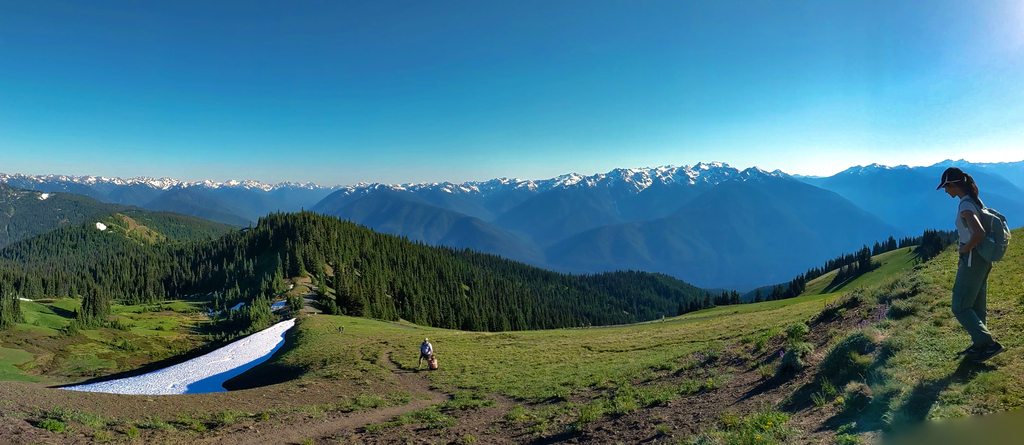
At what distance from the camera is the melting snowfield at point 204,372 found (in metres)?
29.8

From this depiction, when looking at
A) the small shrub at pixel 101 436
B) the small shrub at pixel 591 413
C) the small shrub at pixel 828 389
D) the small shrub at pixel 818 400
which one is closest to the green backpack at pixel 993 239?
the small shrub at pixel 828 389

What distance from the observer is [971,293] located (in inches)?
286

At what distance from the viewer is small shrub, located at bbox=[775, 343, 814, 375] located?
34.8ft

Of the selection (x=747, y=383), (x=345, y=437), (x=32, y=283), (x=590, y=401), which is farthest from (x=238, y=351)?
(x=32, y=283)

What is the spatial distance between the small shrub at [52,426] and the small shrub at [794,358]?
20.4 m

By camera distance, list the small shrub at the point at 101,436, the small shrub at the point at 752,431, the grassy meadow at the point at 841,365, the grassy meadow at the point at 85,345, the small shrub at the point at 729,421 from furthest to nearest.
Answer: the grassy meadow at the point at 85,345, the small shrub at the point at 101,436, the small shrub at the point at 729,421, the small shrub at the point at 752,431, the grassy meadow at the point at 841,365

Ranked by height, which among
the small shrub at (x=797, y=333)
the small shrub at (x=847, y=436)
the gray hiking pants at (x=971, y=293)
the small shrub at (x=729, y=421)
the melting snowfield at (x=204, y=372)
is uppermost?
the gray hiking pants at (x=971, y=293)

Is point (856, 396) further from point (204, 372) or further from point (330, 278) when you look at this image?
point (330, 278)

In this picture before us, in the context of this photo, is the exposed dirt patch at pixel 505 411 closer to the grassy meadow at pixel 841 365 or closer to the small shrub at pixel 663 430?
the small shrub at pixel 663 430

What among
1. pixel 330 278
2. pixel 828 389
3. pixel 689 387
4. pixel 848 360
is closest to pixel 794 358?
pixel 848 360

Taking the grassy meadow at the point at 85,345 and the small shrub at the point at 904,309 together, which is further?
the grassy meadow at the point at 85,345

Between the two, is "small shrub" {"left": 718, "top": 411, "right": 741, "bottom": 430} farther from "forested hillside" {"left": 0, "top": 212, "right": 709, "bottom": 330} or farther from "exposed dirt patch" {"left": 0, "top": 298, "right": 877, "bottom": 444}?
"forested hillside" {"left": 0, "top": 212, "right": 709, "bottom": 330}

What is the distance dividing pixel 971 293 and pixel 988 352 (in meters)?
1.06

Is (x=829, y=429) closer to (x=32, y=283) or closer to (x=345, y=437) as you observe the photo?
(x=345, y=437)
